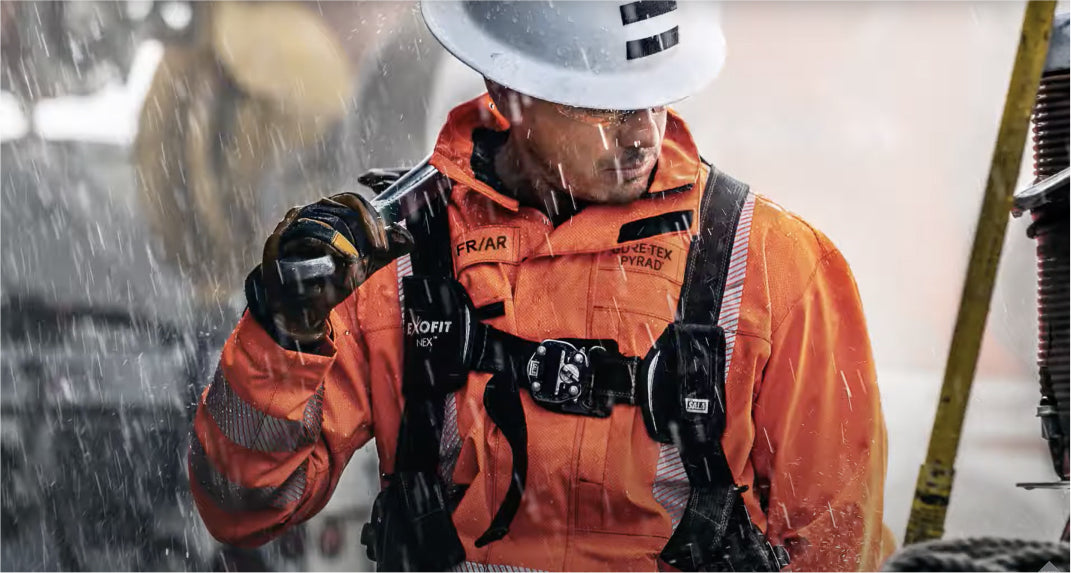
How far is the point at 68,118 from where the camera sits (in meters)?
5.31

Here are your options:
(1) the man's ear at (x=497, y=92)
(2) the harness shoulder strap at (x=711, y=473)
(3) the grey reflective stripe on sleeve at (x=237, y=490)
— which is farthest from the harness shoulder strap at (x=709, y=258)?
(3) the grey reflective stripe on sleeve at (x=237, y=490)

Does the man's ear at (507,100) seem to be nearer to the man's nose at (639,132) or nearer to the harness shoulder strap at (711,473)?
the man's nose at (639,132)

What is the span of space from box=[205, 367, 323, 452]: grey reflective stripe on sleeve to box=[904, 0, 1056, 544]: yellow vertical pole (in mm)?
1149

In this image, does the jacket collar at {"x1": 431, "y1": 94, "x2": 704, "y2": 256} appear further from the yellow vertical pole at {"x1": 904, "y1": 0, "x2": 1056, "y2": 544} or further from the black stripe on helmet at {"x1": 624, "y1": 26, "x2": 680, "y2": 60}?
the yellow vertical pole at {"x1": 904, "y1": 0, "x2": 1056, "y2": 544}

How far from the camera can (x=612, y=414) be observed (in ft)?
6.92

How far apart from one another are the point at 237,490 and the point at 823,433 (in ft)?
3.85

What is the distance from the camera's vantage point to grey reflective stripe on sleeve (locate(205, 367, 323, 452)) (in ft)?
6.74

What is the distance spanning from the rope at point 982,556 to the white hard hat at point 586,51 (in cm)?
118

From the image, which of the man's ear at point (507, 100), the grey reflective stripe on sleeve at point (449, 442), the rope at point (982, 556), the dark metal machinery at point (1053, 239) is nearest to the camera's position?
the rope at point (982, 556)

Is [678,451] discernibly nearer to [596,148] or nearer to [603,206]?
[603,206]

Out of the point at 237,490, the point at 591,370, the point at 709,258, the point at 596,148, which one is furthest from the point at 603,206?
the point at 237,490

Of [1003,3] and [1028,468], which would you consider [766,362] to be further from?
[1003,3]

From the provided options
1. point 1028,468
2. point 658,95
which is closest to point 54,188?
point 658,95

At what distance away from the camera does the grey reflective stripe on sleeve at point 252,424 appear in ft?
6.74
